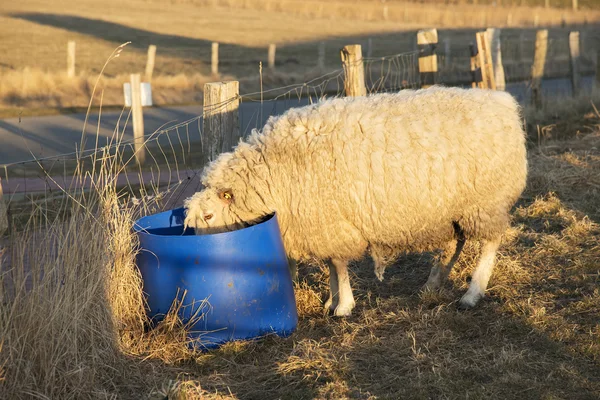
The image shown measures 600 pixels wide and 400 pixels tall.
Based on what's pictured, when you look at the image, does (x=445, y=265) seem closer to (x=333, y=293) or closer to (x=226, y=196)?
(x=333, y=293)

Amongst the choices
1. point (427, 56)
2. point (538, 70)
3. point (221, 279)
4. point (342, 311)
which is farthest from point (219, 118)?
point (538, 70)

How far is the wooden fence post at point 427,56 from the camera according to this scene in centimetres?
841

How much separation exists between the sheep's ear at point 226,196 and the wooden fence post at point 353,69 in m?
2.53

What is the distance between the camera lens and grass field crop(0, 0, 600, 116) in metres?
20.2

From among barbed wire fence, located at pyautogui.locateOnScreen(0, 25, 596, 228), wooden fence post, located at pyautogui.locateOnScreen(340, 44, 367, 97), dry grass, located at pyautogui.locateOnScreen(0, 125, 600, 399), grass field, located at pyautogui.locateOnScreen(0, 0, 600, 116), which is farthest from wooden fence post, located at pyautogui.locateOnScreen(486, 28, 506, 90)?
dry grass, located at pyautogui.locateOnScreen(0, 125, 600, 399)

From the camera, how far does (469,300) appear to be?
16.8 feet

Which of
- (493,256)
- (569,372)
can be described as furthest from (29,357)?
(493,256)

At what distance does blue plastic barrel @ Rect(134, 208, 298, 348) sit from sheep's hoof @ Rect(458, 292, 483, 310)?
1.27 m

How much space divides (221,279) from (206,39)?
3355 centimetres

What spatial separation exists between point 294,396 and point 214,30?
38114mm

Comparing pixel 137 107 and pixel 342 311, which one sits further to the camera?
pixel 137 107

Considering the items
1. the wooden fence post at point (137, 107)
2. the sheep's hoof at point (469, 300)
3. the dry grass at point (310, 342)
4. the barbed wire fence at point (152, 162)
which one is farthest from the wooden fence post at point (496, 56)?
the sheep's hoof at point (469, 300)

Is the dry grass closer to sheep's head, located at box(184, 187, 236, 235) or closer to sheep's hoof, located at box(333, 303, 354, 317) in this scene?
sheep's hoof, located at box(333, 303, 354, 317)

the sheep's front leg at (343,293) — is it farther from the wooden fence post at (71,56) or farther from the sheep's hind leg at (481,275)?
the wooden fence post at (71,56)
